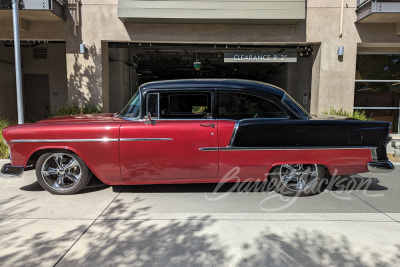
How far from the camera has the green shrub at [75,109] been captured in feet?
30.2

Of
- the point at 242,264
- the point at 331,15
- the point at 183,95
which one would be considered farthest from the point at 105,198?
the point at 331,15

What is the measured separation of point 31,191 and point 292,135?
421 cm

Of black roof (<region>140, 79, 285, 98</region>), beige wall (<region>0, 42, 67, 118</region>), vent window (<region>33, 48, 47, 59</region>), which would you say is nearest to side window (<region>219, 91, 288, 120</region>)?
black roof (<region>140, 79, 285, 98</region>)

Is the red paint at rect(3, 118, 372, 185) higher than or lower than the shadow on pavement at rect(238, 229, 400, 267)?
higher

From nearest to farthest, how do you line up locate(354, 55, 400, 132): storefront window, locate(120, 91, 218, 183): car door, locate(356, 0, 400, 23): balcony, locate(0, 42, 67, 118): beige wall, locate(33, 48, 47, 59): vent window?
1. locate(120, 91, 218, 183): car door
2. locate(356, 0, 400, 23): balcony
3. locate(354, 55, 400, 132): storefront window
4. locate(0, 42, 67, 118): beige wall
5. locate(33, 48, 47, 59): vent window

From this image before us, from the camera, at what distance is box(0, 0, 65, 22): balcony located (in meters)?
8.48

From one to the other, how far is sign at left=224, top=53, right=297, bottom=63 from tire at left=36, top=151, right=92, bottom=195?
680 centimetres

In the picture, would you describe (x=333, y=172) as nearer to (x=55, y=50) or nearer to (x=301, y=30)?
(x=301, y=30)

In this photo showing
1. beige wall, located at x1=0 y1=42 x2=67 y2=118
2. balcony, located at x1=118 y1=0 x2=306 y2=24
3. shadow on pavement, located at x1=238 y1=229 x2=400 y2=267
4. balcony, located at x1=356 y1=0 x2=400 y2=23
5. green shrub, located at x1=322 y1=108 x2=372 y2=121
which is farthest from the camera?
beige wall, located at x1=0 y1=42 x2=67 y2=118

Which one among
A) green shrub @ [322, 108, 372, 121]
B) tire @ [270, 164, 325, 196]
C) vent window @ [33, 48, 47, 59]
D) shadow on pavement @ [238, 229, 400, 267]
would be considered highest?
vent window @ [33, 48, 47, 59]

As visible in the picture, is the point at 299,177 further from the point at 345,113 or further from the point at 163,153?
the point at 345,113

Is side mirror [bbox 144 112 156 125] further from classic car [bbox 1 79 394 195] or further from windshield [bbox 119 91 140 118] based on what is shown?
windshield [bbox 119 91 140 118]

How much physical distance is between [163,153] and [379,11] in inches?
322

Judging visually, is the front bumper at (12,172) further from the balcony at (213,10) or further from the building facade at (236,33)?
the balcony at (213,10)
